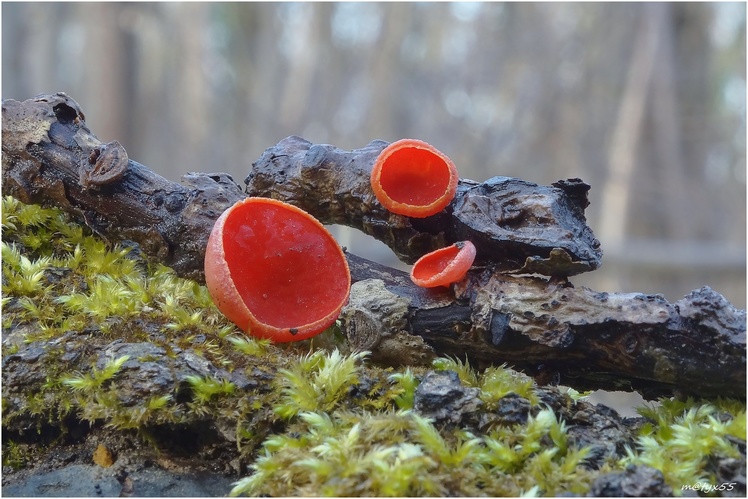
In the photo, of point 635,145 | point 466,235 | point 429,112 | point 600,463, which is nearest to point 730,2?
point 635,145

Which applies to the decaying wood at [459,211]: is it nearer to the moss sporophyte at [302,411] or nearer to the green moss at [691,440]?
the moss sporophyte at [302,411]

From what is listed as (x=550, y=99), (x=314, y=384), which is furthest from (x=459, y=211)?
(x=550, y=99)

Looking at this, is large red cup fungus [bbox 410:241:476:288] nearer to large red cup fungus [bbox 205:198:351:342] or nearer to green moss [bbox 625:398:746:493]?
large red cup fungus [bbox 205:198:351:342]

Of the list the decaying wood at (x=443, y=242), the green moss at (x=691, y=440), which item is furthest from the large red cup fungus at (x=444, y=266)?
the green moss at (x=691, y=440)

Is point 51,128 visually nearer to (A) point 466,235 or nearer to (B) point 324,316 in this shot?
(B) point 324,316

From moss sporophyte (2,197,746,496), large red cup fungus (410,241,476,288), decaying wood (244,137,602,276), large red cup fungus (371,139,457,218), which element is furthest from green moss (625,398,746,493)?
large red cup fungus (371,139,457,218)
